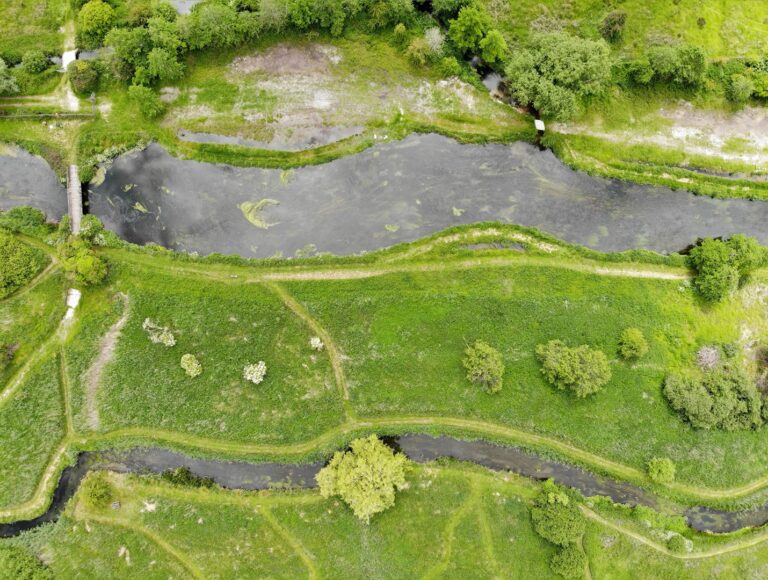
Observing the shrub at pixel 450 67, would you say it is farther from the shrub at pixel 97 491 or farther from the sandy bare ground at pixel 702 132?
the shrub at pixel 97 491

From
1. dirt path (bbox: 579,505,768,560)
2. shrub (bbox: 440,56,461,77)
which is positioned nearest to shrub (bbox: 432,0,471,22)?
shrub (bbox: 440,56,461,77)

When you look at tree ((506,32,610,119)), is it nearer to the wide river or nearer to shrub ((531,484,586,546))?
the wide river

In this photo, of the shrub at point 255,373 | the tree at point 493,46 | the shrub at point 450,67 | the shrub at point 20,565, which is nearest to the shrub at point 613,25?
the tree at point 493,46

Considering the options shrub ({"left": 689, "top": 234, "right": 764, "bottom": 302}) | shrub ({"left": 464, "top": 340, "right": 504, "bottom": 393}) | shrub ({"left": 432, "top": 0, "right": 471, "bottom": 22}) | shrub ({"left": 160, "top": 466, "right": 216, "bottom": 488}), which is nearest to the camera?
shrub ({"left": 464, "top": 340, "right": 504, "bottom": 393})

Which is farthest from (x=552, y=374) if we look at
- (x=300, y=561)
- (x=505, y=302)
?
(x=300, y=561)

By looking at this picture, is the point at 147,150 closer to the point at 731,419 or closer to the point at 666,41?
the point at 666,41
